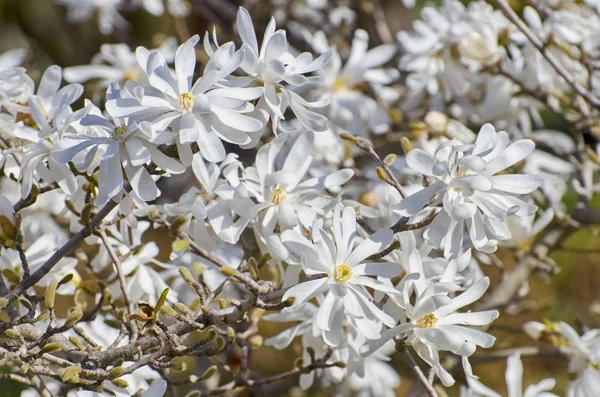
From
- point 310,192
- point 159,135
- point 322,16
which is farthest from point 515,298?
point 322,16

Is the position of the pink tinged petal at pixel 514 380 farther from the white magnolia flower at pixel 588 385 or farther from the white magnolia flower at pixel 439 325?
the white magnolia flower at pixel 439 325

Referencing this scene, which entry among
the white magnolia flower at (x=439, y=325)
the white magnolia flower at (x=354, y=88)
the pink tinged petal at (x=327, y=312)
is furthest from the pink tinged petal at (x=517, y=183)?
the white magnolia flower at (x=354, y=88)

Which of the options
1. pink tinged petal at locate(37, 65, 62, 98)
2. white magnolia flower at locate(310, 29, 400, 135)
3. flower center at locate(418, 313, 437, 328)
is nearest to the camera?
flower center at locate(418, 313, 437, 328)

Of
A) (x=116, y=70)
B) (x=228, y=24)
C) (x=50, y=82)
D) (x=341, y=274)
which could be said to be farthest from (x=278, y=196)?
(x=228, y=24)

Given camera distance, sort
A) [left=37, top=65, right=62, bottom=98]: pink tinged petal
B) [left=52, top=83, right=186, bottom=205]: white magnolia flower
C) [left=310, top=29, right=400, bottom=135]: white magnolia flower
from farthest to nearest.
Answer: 1. [left=310, top=29, right=400, bottom=135]: white magnolia flower
2. [left=37, top=65, right=62, bottom=98]: pink tinged petal
3. [left=52, top=83, right=186, bottom=205]: white magnolia flower

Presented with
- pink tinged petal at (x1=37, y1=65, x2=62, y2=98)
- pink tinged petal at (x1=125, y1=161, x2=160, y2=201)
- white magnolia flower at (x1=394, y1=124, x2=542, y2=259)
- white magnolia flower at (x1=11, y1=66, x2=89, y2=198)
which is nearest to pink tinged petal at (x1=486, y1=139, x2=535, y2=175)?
white magnolia flower at (x1=394, y1=124, x2=542, y2=259)

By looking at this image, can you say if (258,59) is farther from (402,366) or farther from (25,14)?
(25,14)

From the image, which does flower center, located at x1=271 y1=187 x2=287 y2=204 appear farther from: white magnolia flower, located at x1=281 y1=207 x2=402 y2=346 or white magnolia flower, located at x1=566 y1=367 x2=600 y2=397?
white magnolia flower, located at x1=566 y1=367 x2=600 y2=397
